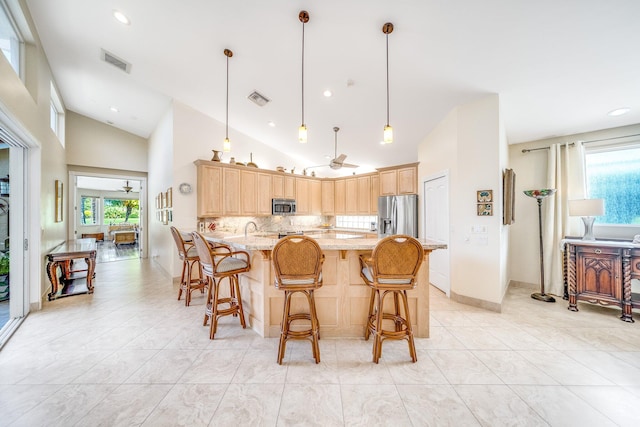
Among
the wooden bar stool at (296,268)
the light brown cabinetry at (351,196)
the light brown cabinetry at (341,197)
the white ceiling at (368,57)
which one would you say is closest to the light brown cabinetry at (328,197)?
the light brown cabinetry at (341,197)

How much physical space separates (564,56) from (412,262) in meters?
2.60

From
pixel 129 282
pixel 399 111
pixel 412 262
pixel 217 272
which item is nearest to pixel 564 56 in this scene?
pixel 399 111

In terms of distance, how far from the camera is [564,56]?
7.93 feet

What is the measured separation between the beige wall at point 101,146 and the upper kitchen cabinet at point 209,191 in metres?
3.72

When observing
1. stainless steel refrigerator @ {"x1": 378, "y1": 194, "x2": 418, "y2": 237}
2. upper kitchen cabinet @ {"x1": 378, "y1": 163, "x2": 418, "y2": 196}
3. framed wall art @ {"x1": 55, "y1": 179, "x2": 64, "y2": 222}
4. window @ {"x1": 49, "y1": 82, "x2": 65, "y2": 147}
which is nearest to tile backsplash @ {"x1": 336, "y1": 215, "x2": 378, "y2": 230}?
stainless steel refrigerator @ {"x1": 378, "y1": 194, "x2": 418, "y2": 237}

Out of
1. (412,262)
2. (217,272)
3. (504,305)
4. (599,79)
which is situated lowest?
(504,305)

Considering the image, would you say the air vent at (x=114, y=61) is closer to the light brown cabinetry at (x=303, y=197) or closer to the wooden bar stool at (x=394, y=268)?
the light brown cabinetry at (x=303, y=197)

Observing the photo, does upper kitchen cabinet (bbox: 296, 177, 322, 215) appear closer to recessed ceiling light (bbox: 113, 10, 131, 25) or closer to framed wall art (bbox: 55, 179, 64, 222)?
recessed ceiling light (bbox: 113, 10, 131, 25)

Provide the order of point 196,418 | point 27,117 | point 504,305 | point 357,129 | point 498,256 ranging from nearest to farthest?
1. point 196,418
2. point 27,117
3. point 498,256
4. point 504,305
5. point 357,129

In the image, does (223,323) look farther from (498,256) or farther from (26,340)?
(498,256)

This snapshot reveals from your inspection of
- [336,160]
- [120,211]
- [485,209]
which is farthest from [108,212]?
[485,209]

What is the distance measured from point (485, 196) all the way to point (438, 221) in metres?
0.96

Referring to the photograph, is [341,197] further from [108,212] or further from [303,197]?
[108,212]

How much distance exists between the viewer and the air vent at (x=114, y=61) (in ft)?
11.9
